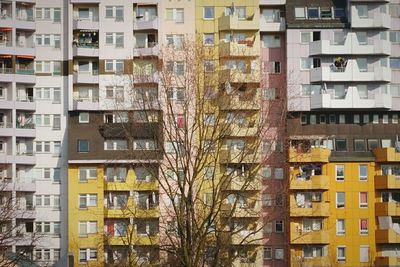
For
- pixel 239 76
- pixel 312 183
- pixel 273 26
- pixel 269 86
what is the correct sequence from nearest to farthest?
pixel 239 76 → pixel 269 86 → pixel 312 183 → pixel 273 26

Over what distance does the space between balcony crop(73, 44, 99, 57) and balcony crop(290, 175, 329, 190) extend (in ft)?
72.2

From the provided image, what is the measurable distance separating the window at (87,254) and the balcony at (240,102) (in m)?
37.9

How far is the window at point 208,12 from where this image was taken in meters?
98.7

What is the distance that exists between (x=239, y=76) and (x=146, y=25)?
3546 cm

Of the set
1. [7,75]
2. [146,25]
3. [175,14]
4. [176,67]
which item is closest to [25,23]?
[7,75]

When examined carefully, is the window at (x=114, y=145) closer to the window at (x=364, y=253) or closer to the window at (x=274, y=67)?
Answer: the window at (x=274, y=67)

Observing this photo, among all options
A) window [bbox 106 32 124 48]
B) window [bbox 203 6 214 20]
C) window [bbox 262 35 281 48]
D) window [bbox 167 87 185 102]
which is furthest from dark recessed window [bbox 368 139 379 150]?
window [bbox 167 87 185 102]

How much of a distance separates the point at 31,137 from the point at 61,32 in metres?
10.3

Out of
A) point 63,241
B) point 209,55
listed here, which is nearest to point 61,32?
point 63,241

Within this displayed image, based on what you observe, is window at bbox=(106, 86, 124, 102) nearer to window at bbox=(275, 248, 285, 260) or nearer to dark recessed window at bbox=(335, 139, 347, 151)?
window at bbox=(275, 248, 285, 260)

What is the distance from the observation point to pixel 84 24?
97250 millimetres

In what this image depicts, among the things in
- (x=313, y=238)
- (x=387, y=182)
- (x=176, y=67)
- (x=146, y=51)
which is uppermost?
(x=146, y=51)

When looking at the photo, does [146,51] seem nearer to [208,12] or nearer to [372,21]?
[208,12]

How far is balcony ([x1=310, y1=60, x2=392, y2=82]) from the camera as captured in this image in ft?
319
